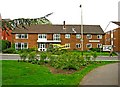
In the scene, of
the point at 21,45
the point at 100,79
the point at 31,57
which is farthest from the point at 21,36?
the point at 100,79

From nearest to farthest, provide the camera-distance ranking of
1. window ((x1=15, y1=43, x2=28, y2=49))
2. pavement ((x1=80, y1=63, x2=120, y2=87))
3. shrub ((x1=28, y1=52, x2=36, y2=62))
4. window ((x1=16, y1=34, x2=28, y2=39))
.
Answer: pavement ((x1=80, y1=63, x2=120, y2=87)) < shrub ((x1=28, y1=52, x2=36, y2=62)) < window ((x1=15, y1=43, x2=28, y2=49)) < window ((x1=16, y1=34, x2=28, y2=39))

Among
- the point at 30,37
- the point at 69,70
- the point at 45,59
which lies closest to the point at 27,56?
the point at 45,59

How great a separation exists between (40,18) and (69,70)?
9.91 m

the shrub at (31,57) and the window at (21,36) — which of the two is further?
the window at (21,36)

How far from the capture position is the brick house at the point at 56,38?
208 feet

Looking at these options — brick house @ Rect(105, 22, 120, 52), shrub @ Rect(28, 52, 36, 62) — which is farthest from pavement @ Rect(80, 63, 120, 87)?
brick house @ Rect(105, 22, 120, 52)

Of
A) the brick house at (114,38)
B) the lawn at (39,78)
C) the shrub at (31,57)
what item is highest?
the brick house at (114,38)

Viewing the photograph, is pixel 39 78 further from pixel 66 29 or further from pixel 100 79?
pixel 66 29

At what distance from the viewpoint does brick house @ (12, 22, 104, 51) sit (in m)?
63.3

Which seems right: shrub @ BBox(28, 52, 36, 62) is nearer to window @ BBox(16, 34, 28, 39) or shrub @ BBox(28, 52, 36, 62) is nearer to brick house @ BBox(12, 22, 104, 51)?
brick house @ BBox(12, 22, 104, 51)

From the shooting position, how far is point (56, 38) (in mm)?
64188

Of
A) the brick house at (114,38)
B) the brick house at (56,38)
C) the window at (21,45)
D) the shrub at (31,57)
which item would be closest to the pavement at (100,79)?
the shrub at (31,57)

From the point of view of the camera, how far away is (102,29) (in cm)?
6756

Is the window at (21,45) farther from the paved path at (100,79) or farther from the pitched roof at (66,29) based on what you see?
the paved path at (100,79)
